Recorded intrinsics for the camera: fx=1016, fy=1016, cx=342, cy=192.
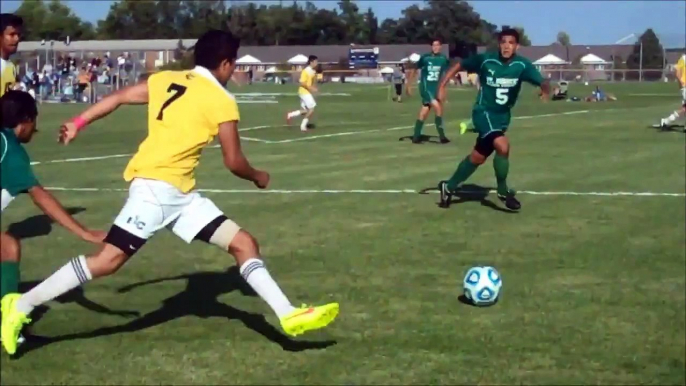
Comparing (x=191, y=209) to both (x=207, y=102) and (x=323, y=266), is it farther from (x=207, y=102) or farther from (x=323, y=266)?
(x=323, y=266)

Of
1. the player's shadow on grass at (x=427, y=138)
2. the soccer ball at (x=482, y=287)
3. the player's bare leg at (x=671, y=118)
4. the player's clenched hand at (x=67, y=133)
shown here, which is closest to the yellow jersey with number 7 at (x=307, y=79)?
the player's shadow on grass at (x=427, y=138)

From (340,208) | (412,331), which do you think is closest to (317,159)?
(340,208)

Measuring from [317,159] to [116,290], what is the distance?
1131 centimetres

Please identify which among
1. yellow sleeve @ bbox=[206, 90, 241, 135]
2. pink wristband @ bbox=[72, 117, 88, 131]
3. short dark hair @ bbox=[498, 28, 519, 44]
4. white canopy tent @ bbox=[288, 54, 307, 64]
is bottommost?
pink wristband @ bbox=[72, 117, 88, 131]

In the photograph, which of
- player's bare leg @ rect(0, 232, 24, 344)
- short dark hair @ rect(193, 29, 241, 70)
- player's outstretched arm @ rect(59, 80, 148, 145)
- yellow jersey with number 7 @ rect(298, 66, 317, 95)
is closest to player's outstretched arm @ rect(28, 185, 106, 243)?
player's outstretched arm @ rect(59, 80, 148, 145)

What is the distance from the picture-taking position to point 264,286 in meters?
6.24

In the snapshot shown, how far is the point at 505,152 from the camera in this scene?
487 inches

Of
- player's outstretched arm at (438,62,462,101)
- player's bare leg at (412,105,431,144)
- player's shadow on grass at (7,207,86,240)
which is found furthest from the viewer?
player's bare leg at (412,105,431,144)

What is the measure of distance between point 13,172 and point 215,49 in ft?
9.21

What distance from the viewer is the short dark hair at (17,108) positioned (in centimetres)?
212

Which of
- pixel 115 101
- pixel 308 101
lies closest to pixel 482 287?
pixel 115 101

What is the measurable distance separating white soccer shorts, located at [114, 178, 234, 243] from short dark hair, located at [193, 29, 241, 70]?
0.76 m

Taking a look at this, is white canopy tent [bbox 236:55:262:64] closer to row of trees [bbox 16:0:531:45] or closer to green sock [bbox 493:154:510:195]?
row of trees [bbox 16:0:531:45]

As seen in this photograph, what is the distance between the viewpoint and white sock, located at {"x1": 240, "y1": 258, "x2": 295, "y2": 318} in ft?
20.4
